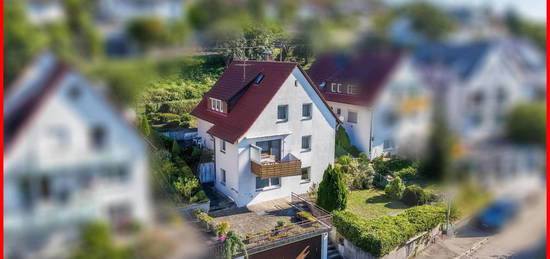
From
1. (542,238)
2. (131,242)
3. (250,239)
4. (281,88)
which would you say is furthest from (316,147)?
(131,242)

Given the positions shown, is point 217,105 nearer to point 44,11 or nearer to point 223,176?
point 223,176

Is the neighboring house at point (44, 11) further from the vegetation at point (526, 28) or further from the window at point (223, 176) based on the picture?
the window at point (223, 176)

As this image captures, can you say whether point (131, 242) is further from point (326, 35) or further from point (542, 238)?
point (542, 238)

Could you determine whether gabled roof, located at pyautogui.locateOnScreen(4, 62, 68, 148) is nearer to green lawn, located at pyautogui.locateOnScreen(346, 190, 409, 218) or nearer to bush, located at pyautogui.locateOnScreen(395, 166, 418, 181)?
bush, located at pyautogui.locateOnScreen(395, 166, 418, 181)

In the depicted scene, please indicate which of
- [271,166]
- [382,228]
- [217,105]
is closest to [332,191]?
[382,228]

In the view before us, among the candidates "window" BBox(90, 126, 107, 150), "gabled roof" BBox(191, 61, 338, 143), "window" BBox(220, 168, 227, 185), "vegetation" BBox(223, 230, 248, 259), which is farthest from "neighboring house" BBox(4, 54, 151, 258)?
"window" BBox(220, 168, 227, 185)

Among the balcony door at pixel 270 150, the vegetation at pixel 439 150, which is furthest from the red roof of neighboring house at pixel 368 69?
the balcony door at pixel 270 150
